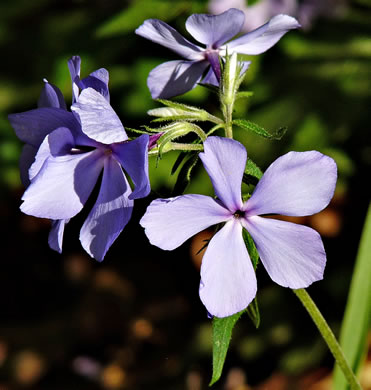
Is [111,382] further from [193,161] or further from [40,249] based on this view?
[193,161]

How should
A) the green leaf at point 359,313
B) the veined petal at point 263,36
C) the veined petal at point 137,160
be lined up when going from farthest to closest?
the green leaf at point 359,313 < the veined petal at point 263,36 < the veined petal at point 137,160

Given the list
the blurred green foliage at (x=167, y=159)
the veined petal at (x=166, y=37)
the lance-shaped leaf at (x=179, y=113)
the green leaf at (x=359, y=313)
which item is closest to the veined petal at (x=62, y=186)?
the lance-shaped leaf at (x=179, y=113)

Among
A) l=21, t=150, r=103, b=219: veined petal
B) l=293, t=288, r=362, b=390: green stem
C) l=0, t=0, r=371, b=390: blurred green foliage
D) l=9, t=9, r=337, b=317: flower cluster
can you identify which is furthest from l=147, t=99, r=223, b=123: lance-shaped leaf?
l=0, t=0, r=371, b=390: blurred green foliage

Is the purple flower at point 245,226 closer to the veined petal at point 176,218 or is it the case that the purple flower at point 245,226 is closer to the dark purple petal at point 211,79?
the veined petal at point 176,218

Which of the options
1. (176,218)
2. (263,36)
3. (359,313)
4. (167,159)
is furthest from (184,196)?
(167,159)

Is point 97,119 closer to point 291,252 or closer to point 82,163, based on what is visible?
point 82,163

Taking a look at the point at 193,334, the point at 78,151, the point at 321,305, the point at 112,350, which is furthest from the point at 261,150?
the point at 78,151

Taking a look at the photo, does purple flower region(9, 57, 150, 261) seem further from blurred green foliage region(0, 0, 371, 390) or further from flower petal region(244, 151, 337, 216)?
blurred green foliage region(0, 0, 371, 390)
